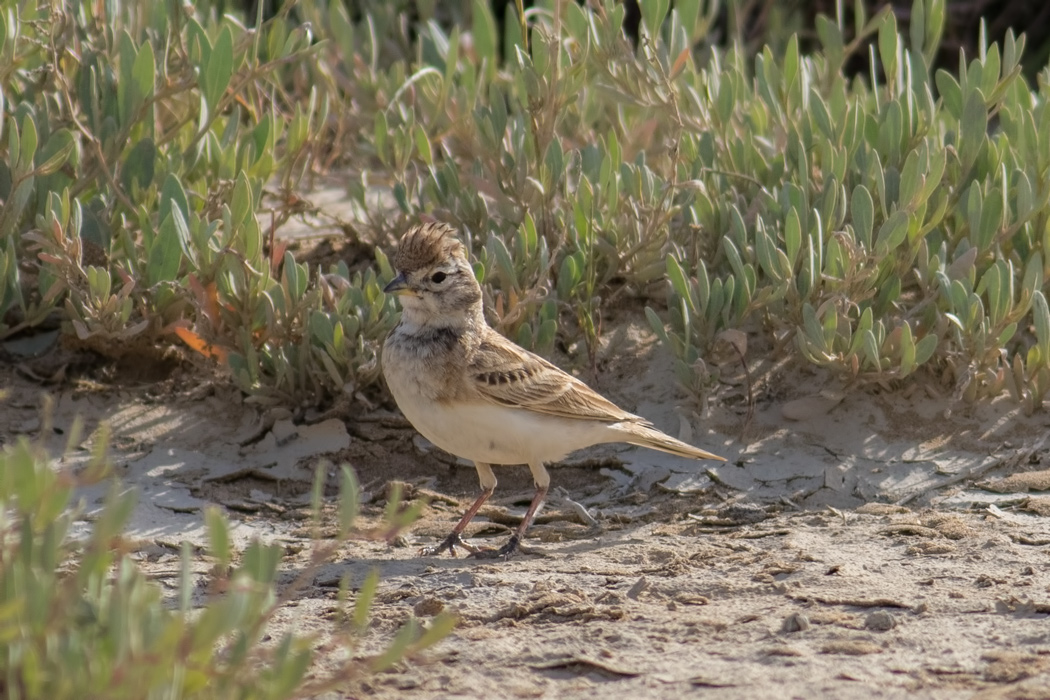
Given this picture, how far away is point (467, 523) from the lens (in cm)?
538

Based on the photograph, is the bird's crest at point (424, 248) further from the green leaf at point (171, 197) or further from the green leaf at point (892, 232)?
the green leaf at point (892, 232)

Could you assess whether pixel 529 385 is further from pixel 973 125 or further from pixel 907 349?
pixel 973 125

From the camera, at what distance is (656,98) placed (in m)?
6.45

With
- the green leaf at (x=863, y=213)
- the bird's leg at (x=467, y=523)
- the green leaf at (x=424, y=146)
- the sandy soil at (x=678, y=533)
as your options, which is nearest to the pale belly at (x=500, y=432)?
the bird's leg at (x=467, y=523)

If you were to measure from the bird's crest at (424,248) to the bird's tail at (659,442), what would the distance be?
3.40 feet

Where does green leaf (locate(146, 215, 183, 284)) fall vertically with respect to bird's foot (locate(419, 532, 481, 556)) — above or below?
above

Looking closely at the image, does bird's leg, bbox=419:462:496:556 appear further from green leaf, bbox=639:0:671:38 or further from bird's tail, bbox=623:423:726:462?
green leaf, bbox=639:0:671:38

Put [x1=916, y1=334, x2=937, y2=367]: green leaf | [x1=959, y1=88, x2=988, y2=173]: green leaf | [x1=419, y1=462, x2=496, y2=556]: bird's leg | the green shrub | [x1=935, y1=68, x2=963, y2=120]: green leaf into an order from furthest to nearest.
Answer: [x1=935, y1=68, x2=963, y2=120]: green leaf, [x1=959, y1=88, x2=988, y2=173]: green leaf, [x1=916, y1=334, x2=937, y2=367]: green leaf, [x1=419, y1=462, x2=496, y2=556]: bird's leg, the green shrub

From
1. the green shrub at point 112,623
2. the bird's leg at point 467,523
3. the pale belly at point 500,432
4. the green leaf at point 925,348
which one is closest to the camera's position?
the green shrub at point 112,623

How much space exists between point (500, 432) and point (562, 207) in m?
1.57

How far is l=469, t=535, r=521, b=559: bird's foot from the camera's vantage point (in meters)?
5.04

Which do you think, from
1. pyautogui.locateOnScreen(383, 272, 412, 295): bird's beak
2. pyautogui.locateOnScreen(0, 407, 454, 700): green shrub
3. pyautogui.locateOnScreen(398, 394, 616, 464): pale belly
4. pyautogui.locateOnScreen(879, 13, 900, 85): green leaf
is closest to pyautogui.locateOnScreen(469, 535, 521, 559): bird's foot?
pyautogui.locateOnScreen(398, 394, 616, 464): pale belly

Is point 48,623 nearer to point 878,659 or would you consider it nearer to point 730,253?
point 878,659

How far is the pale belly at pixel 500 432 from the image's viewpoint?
504 centimetres
